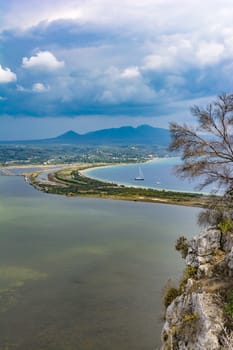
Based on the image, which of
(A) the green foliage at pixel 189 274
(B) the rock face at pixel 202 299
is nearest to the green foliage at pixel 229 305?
(B) the rock face at pixel 202 299

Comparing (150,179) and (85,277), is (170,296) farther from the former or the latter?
(150,179)

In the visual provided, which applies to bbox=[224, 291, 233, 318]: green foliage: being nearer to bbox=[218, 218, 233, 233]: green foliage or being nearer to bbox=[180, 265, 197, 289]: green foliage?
bbox=[180, 265, 197, 289]: green foliage

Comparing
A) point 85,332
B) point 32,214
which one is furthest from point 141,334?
point 32,214

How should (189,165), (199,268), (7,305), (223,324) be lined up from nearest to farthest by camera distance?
(223,324) → (199,268) → (189,165) → (7,305)

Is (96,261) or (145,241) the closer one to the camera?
(96,261)

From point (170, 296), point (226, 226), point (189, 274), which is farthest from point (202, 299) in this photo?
point (226, 226)

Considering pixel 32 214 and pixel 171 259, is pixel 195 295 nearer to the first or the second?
pixel 171 259

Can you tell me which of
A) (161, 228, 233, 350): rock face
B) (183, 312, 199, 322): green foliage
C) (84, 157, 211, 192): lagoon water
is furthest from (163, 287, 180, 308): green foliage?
(84, 157, 211, 192): lagoon water
